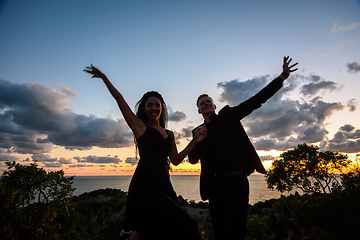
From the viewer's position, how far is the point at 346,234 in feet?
13.7

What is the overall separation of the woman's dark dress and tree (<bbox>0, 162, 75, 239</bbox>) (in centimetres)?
255

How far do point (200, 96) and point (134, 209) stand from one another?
2534 mm

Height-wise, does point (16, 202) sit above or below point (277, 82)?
below

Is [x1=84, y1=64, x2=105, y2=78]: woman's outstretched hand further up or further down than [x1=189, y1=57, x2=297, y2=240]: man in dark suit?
further up

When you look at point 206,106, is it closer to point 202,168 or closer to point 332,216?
point 202,168

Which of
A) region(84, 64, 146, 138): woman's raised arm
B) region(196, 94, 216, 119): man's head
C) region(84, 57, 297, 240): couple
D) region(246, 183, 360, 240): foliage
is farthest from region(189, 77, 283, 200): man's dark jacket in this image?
region(246, 183, 360, 240): foliage

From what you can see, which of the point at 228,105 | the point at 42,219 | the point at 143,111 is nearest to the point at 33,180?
the point at 42,219

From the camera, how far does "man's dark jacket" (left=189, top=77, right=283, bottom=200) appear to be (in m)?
3.26

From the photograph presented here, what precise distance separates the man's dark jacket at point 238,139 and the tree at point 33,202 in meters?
3.20

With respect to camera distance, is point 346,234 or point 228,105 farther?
point 346,234

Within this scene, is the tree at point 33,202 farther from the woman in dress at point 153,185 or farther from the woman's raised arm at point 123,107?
the woman's raised arm at point 123,107

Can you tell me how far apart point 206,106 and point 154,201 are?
213 cm

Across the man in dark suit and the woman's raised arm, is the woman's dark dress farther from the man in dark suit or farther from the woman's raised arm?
the man in dark suit

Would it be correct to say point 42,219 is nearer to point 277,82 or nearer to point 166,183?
point 166,183
